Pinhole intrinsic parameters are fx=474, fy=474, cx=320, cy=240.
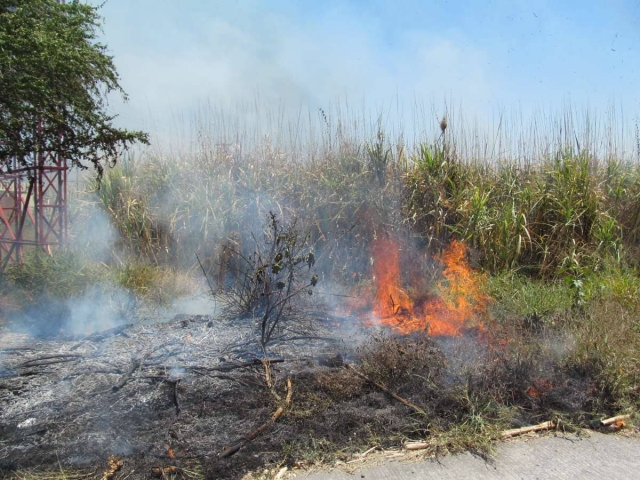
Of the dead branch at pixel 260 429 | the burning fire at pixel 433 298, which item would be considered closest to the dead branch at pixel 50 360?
the dead branch at pixel 260 429

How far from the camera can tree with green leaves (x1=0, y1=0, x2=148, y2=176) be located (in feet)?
12.6

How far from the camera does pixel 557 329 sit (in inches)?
177

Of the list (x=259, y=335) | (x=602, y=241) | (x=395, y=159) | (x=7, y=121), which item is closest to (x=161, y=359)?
(x=259, y=335)

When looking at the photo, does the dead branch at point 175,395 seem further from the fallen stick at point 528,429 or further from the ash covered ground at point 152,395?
the fallen stick at point 528,429

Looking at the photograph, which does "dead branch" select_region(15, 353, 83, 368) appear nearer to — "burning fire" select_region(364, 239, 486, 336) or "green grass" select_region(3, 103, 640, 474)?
"green grass" select_region(3, 103, 640, 474)

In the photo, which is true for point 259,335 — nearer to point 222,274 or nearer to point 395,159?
point 222,274

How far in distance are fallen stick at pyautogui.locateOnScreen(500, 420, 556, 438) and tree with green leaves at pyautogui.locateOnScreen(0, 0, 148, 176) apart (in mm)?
4039

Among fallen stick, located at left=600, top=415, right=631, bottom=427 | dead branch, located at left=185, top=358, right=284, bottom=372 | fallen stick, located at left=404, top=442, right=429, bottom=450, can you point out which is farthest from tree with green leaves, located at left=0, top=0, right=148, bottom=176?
fallen stick, located at left=600, top=415, right=631, bottom=427

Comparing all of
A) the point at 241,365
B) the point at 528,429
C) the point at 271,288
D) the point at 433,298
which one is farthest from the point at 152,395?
the point at 433,298

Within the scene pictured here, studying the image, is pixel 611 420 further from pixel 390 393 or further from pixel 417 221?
pixel 417 221

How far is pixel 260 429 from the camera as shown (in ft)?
10.1

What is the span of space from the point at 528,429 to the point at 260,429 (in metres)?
1.85

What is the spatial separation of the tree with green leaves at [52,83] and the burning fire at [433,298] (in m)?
3.27

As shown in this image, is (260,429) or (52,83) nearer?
(260,429)
